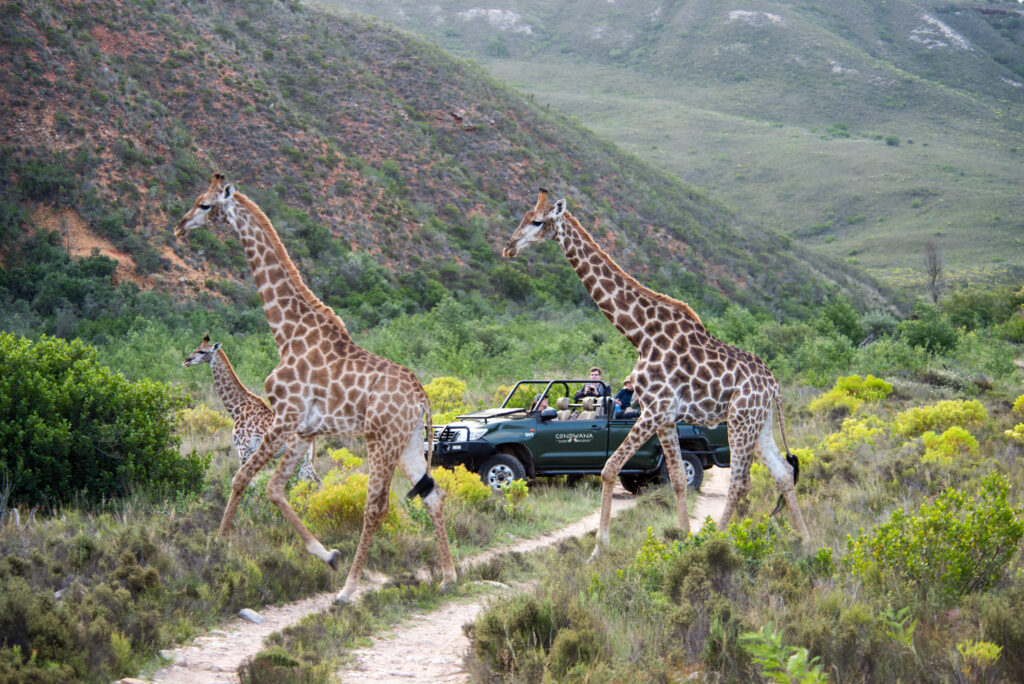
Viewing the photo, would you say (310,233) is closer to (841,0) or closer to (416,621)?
(416,621)

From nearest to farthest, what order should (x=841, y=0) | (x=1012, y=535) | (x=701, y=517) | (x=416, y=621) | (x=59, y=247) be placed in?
(x=1012, y=535)
(x=416, y=621)
(x=701, y=517)
(x=59, y=247)
(x=841, y=0)

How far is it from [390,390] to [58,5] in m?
40.7

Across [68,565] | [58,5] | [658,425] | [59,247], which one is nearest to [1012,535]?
[658,425]

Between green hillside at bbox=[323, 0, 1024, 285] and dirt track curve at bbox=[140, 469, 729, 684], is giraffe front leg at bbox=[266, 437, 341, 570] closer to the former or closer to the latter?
dirt track curve at bbox=[140, 469, 729, 684]

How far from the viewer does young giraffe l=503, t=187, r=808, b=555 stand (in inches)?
344

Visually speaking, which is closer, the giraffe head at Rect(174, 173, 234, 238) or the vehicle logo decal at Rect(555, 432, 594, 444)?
the giraffe head at Rect(174, 173, 234, 238)

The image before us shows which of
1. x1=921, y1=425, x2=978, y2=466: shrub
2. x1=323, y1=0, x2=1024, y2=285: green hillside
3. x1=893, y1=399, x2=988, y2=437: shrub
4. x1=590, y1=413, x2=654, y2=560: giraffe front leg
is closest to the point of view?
x1=590, y1=413, x2=654, y2=560: giraffe front leg

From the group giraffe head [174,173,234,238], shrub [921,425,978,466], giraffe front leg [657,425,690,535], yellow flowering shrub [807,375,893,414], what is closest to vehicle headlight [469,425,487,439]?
giraffe front leg [657,425,690,535]

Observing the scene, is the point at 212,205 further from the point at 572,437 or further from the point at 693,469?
the point at 693,469

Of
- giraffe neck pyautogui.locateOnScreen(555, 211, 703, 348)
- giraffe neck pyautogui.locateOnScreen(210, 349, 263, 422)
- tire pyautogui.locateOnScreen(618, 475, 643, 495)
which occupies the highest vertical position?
giraffe neck pyautogui.locateOnScreen(555, 211, 703, 348)

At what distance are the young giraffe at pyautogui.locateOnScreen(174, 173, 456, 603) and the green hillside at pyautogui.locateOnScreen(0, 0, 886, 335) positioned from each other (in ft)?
80.2

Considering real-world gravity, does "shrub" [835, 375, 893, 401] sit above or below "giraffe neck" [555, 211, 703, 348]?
below

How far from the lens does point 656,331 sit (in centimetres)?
910

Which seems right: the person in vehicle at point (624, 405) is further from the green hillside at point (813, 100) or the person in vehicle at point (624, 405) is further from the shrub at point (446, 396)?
the green hillside at point (813, 100)
